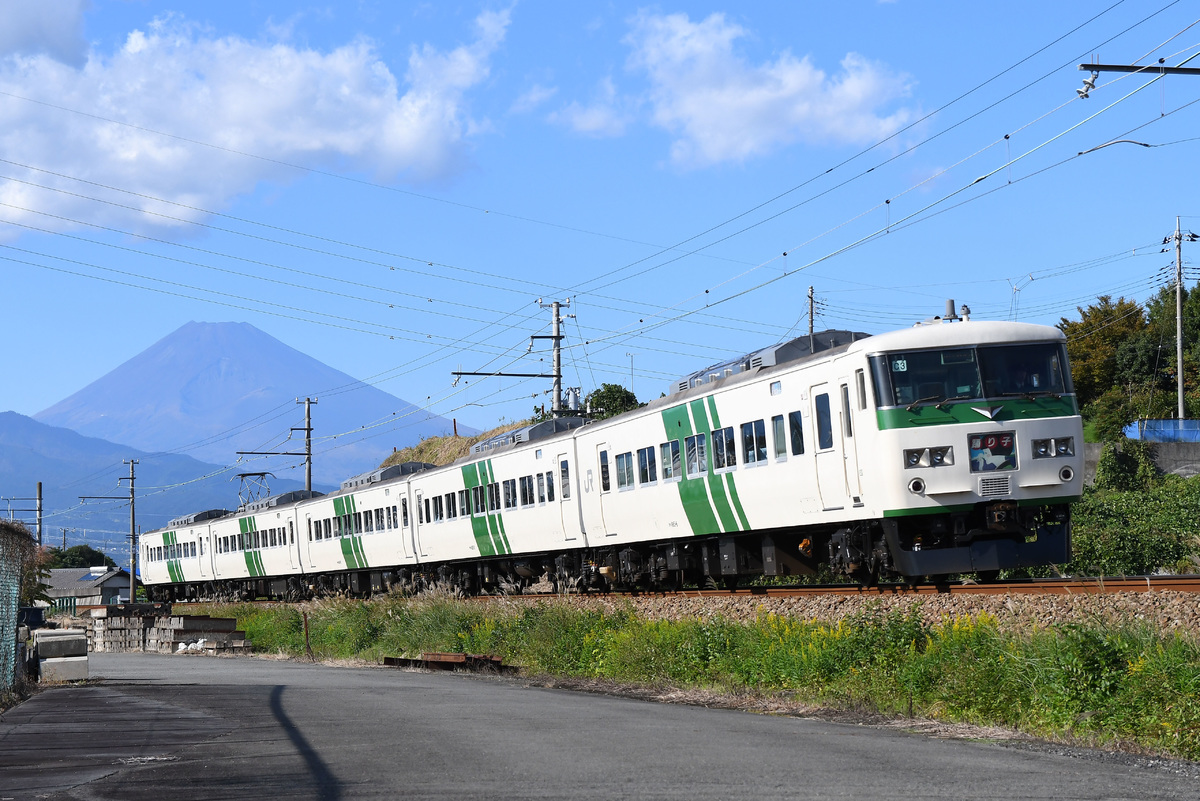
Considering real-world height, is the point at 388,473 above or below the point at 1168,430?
below

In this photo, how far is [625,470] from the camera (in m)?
24.6

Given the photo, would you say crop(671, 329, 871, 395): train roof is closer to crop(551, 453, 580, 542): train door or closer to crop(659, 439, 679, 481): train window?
crop(659, 439, 679, 481): train window

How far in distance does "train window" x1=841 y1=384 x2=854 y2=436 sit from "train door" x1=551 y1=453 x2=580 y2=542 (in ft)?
32.4

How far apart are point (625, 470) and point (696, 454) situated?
9.82ft

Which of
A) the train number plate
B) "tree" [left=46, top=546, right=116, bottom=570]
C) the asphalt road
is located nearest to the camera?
the asphalt road

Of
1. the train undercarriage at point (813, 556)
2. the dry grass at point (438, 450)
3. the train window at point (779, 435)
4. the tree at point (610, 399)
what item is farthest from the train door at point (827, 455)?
the dry grass at point (438, 450)

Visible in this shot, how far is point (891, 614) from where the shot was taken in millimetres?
14953

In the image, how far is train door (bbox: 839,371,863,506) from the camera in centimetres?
1734

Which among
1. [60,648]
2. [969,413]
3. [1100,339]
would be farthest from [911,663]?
[1100,339]

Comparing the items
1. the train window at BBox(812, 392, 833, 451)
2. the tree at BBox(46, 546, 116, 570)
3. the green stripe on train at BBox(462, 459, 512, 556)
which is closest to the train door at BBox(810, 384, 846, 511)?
the train window at BBox(812, 392, 833, 451)

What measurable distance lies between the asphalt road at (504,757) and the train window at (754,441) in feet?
20.1

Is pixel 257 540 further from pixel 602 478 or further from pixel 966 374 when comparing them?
pixel 966 374

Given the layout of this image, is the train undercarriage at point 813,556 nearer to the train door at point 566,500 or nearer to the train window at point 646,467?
the train door at point 566,500

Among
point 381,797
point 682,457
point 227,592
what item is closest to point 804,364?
point 682,457
